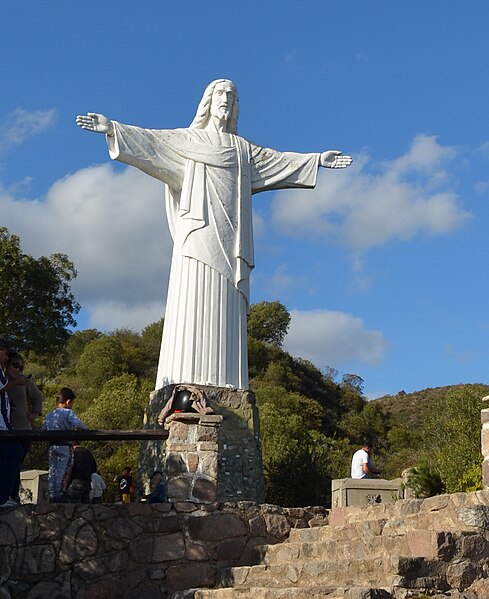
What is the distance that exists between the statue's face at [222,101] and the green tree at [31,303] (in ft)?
38.2

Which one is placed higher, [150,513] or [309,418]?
[309,418]

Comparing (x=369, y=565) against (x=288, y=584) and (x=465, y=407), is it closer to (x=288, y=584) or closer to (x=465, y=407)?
(x=288, y=584)

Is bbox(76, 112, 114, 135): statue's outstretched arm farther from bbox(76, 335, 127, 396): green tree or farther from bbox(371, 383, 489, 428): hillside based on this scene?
bbox(371, 383, 489, 428): hillside

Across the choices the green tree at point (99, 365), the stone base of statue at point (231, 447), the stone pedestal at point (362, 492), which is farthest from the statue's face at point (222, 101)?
the green tree at point (99, 365)

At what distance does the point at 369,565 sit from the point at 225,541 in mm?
2362

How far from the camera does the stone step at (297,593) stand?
307 inches

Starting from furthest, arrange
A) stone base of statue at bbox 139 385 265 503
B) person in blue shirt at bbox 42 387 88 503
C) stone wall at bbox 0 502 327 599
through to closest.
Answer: stone base of statue at bbox 139 385 265 503 → person in blue shirt at bbox 42 387 88 503 → stone wall at bbox 0 502 327 599

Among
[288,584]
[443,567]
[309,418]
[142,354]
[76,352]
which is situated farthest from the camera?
[76,352]

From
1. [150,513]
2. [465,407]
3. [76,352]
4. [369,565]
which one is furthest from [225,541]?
[76,352]

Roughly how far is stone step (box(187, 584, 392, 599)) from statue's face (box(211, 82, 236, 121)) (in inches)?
353

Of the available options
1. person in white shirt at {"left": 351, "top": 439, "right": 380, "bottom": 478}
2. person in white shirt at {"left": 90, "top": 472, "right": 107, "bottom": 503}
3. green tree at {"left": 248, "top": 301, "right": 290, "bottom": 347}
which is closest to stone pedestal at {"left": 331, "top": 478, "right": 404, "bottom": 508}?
person in white shirt at {"left": 351, "top": 439, "right": 380, "bottom": 478}

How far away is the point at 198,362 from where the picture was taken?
14.4 m

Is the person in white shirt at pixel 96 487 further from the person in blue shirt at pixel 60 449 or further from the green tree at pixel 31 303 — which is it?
the green tree at pixel 31 303

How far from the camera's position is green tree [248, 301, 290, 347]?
56281 mm
